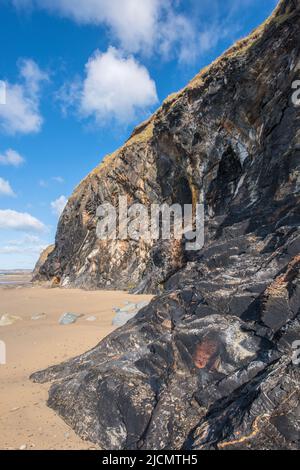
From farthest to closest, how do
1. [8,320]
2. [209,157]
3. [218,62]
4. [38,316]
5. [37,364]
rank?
[218,62] → [209,157] → [38,316] → [8,320] → [37,364]

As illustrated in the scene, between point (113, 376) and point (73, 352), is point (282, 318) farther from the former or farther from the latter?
point (73, 352)

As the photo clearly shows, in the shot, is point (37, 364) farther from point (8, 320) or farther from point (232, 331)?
point (8, 320)

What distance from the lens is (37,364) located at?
270 inches

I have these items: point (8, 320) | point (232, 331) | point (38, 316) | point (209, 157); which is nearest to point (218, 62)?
point (209, 157)

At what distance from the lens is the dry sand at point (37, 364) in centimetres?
409

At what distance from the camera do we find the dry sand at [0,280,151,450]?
4.09 metres

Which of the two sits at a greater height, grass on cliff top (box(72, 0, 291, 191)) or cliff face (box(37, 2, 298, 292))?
grass on cliff top (box(72, 0, 291, 191))

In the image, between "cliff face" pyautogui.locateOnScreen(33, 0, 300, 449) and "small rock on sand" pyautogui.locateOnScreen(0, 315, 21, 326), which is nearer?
"cliff face" pyautogui.locateOnScreen(33, 0, 300, 449)

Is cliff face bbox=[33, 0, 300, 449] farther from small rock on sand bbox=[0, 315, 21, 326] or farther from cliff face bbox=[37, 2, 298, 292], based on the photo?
small rock on sand bbox=[0, 315, 21, 326]

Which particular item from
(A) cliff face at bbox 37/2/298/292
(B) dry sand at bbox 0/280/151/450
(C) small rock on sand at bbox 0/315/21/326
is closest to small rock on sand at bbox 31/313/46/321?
(B) dry sand at bbox 0/280/151/450

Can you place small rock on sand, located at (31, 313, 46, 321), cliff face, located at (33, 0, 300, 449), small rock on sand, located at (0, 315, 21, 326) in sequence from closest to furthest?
1. cliff face, located at (33, 0, 300, 449)
2. small rock on sand, located at (0, 315, 21, 326)
3. small rock on sand, located at (31, 313, 46, 321)

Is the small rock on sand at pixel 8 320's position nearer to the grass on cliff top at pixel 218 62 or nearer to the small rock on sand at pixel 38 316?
the small rock on sand at pixel 38 316

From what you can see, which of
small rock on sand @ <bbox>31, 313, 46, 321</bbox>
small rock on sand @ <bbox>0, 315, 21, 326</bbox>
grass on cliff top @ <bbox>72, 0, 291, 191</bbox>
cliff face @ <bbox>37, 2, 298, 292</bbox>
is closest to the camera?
cliff face @ <bbox>37, 2, 298, 292</bbox>

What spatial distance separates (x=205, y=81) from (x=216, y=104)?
1.80 m
